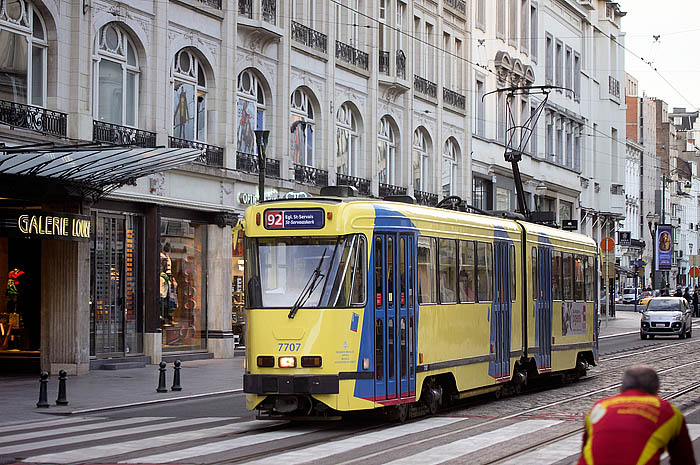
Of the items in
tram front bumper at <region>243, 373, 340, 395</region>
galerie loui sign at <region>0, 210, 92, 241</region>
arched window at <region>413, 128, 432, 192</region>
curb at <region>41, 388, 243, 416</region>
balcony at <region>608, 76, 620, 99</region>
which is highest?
balcony at <region>608, 76, 620, 99</region>

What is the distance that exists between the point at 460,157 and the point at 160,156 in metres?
28.7

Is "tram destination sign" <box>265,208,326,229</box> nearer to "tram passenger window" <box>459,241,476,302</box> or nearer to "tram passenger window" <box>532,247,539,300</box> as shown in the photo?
"tram passenger window" <box>459,241,476,302</box>

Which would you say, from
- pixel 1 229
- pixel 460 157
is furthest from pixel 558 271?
pixel 460 157

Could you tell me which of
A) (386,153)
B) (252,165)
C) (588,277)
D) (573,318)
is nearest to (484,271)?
(573,318)

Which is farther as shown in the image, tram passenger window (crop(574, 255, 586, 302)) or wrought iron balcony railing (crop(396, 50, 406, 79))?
wrought iron balcony railing (crop(396, 50, 406, 79))

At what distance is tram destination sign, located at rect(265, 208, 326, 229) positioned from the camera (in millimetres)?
16016

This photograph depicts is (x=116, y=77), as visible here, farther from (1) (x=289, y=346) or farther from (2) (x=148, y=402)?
(1) (x=289, y=346)

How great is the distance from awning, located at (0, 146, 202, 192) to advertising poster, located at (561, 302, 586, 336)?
8.37m

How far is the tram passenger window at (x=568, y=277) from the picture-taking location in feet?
81.2

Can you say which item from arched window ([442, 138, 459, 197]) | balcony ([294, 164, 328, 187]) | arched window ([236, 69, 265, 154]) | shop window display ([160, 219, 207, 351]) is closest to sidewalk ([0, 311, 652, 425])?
shop window display ([160, 219, 207, 351])

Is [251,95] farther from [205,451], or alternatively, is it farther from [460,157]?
[205,451]

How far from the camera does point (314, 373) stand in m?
15.5

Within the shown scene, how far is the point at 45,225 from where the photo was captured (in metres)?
24.3

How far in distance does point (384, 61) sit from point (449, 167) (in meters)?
8.51
